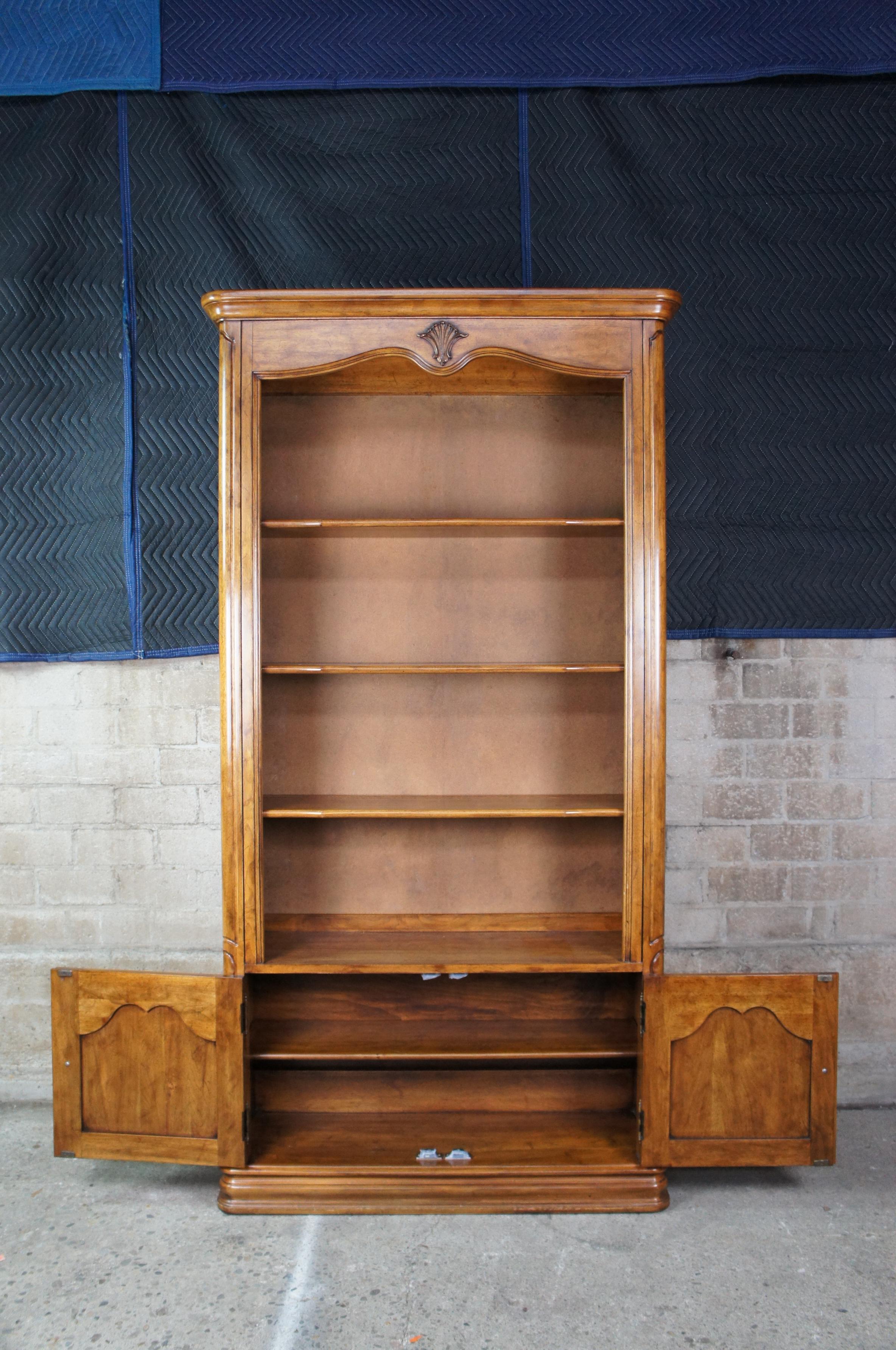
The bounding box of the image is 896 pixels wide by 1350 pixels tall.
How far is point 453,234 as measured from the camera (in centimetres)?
291

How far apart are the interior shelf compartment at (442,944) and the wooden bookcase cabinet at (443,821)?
0.01 meters

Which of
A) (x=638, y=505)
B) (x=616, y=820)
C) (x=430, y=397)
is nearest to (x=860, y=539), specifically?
(x=638, y=505)

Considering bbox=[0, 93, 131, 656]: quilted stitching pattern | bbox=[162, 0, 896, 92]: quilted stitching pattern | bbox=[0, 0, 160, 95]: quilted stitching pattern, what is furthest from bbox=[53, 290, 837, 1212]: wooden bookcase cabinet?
bbox=[0, 0, 160, 95]: quilted stitching pattern

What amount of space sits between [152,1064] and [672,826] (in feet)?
5.25

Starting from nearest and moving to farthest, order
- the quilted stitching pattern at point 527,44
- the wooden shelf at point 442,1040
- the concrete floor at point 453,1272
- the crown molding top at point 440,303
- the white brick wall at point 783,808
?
the concrete floor at point 453,1272
the crown molding top at point 440,303
the wooden shelf at point 442,1040
the quilted stitching pattern at point 527,44
the white brick wall at point 783,808

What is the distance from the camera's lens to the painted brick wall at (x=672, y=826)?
3029 mm

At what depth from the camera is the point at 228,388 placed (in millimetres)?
2430

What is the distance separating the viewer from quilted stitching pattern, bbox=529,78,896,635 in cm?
290

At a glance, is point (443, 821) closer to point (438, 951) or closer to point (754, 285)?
point (438, 951)

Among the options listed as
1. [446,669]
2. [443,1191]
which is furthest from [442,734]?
[443,1191]

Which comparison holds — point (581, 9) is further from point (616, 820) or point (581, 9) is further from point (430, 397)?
point (616, 820)

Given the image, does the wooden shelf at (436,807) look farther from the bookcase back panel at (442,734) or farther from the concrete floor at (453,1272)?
the concrete floor at (453,1272)

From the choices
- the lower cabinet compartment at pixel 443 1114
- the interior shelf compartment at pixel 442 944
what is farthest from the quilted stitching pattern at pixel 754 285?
the lower cabinet compartment at pixel 443 1114

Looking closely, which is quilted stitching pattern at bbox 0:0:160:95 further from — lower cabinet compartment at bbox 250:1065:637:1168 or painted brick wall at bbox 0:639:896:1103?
lower cabinet compartment at bbox 250:1065:637:1168
